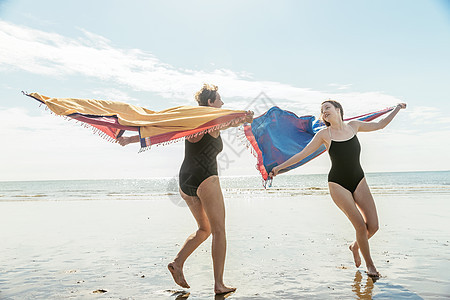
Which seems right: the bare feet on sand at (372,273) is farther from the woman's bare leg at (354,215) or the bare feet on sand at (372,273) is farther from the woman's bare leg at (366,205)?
the woman's bare leg at (366,205)

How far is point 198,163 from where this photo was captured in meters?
4.02

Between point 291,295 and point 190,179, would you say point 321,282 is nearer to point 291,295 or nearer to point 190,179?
point 291,295

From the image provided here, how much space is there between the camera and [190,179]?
13.3 ft

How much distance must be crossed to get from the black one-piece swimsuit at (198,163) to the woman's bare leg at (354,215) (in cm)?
160

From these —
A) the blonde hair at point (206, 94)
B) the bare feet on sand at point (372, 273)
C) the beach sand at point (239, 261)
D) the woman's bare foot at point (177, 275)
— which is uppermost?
the blonde hair at point (206, 94)

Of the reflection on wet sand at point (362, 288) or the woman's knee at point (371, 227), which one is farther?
the woman's knee at point (371, 227)

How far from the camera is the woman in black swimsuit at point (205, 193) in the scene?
396 centimetres

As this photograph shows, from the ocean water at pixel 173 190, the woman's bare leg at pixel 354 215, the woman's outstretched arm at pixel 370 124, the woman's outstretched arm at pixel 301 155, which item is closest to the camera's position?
Answer: the woman's bare leg at pixel 354 215

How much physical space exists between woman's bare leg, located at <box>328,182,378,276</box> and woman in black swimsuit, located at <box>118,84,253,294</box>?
150 centimetres

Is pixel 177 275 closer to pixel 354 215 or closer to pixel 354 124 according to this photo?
pixel 354 215

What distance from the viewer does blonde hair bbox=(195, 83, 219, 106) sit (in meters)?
4.30

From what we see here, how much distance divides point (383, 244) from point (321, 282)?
106 inches

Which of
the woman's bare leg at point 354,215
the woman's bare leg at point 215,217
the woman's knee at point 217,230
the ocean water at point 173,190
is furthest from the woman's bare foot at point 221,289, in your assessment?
the ocean water at point 173,190

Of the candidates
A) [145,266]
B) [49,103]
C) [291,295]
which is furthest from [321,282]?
[49,103]
